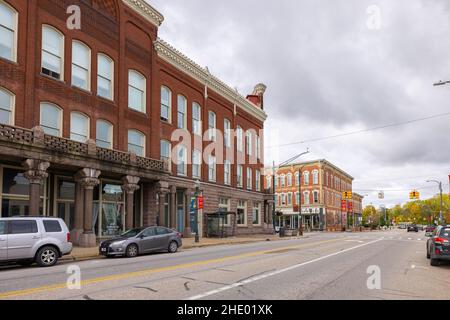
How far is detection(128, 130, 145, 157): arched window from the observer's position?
29.8 meters

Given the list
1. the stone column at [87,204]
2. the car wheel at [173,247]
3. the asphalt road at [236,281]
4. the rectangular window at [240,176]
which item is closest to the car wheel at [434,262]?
the asphalt road at [236,281]

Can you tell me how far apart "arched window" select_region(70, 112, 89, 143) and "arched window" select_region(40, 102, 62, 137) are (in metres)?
1.01

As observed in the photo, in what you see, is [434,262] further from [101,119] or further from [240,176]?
[240,176]

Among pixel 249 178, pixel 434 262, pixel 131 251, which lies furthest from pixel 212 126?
pixel 434 262

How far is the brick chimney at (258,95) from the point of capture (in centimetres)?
5366

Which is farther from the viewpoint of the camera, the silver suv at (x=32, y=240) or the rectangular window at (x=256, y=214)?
the rectangular window at (x=256, y=214)

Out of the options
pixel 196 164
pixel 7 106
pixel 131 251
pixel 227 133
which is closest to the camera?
pixel 131 251

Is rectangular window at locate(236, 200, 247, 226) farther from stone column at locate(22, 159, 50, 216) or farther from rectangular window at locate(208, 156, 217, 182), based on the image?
stone column at locate(22, 159, 50, 216)

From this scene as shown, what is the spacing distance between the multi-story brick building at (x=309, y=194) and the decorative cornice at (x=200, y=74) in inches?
1248

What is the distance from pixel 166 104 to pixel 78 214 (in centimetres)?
1398

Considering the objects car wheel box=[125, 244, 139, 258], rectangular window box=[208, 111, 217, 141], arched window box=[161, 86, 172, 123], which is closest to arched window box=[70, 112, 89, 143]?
arched window box=[161, 86, 172, 123]

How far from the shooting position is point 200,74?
38.7 meters

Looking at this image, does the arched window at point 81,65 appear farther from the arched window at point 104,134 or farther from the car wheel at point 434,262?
the car wheel at point 434,262

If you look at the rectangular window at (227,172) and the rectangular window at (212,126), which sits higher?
the rectangular window at (212,126)
